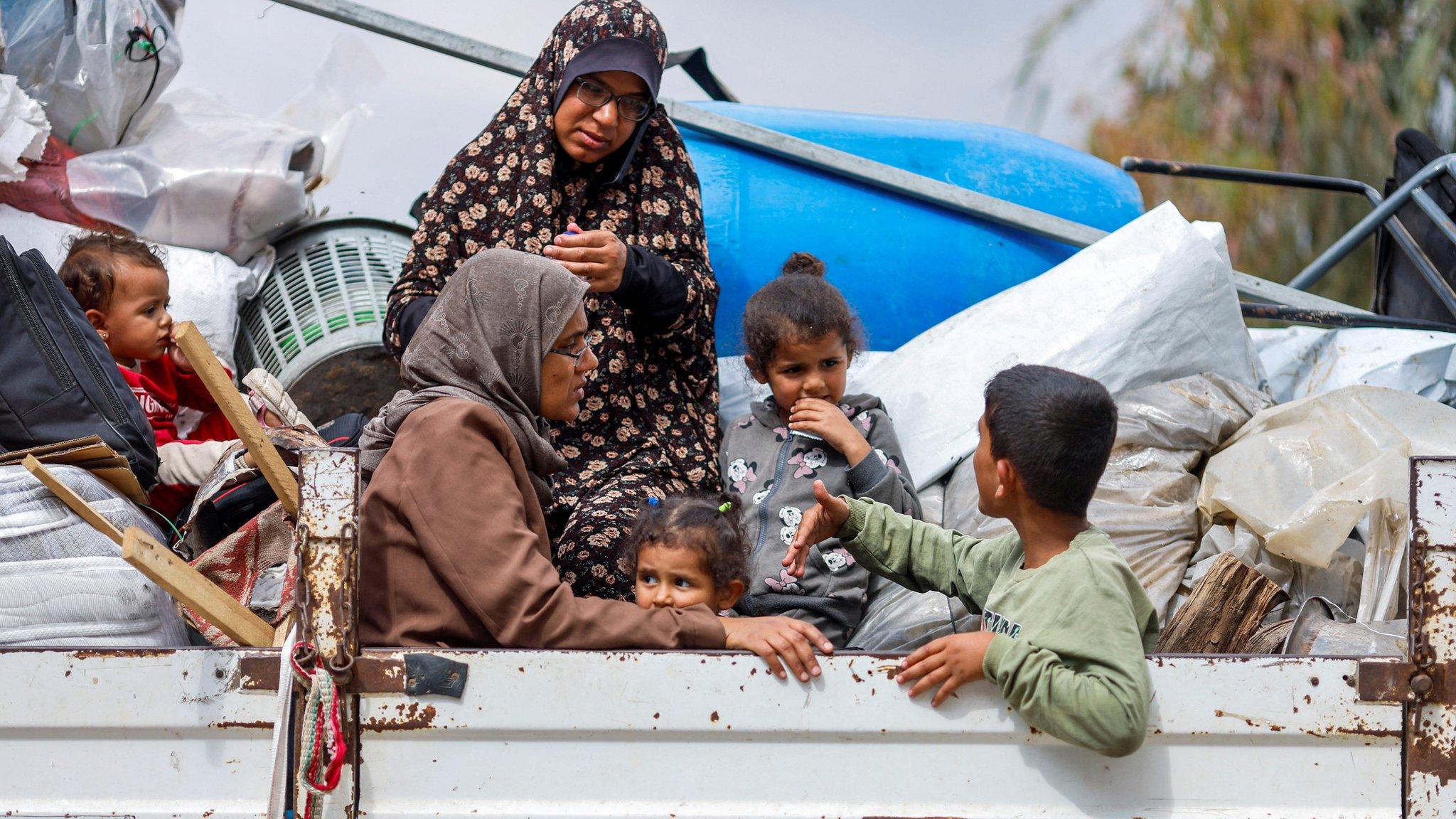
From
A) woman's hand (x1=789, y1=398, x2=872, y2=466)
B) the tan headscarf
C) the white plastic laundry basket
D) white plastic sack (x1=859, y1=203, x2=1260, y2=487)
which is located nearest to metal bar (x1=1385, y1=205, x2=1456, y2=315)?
white plastic sack (x1=859, y1=203, x2=1260, y2=487)

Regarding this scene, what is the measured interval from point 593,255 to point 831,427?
55 centimetres

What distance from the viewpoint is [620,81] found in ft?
8.72

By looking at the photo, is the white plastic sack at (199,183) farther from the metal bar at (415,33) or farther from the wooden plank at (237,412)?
the wooden plank at (237,412)

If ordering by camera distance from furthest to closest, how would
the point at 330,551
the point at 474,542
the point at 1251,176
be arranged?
the point at 1251,176, the point at 474,542, the point at 330,551

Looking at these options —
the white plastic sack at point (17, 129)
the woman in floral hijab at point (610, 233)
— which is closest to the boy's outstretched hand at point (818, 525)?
the woman in floral hijab at point (610, 233)

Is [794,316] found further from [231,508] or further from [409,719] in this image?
[409,719]

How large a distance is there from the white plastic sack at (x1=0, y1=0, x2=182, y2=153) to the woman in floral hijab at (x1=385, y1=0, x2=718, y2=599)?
812 mm

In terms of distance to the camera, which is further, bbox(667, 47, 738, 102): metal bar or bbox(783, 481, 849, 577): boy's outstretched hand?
bbox(667, 47, 738, 102): metal bar

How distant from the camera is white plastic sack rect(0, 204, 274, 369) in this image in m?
2.73

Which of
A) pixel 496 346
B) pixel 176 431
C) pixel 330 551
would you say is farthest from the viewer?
pixel 176 431

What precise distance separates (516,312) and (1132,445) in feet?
3.92

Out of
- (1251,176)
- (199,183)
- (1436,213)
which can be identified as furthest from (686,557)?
(1251,176)

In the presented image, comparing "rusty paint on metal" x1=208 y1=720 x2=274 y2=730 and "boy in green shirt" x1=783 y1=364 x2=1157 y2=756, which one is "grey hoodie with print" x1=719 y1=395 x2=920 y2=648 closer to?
"boy in green shirt" x1=783 y1=364 x2=1157 y2=756

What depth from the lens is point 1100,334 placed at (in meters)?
2.63
